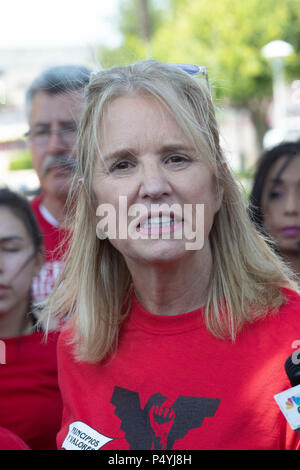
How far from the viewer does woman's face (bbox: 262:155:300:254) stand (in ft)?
10.5

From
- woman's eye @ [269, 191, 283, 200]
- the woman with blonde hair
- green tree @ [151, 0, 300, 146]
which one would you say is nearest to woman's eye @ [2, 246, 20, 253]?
→ the woman with blonde hair

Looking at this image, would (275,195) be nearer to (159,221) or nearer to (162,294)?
(162,294)

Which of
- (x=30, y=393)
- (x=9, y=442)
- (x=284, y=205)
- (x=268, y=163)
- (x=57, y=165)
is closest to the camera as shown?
(x=9, y=442)

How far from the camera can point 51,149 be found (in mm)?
3188

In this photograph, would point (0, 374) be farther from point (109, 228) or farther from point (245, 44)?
point (245, 44)

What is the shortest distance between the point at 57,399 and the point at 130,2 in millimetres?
38013

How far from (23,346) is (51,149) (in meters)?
1.08

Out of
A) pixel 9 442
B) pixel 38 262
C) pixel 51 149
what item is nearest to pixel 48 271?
pixel 38 262

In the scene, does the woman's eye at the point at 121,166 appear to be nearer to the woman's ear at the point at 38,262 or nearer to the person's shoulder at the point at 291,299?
the person's shoulder at the point at 291,299

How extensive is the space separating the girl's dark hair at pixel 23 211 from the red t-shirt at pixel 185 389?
3.23 ft

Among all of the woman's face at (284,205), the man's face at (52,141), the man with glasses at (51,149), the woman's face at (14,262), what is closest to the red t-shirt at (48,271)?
the man with glasses at (51,149)

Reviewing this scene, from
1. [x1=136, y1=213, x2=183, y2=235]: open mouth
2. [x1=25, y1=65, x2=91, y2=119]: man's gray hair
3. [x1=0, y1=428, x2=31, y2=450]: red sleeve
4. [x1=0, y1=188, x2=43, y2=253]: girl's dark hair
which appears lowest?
[x1=0, y1=428, x2=31, y2=450]: red sleeve

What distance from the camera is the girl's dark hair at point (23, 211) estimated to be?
285cm

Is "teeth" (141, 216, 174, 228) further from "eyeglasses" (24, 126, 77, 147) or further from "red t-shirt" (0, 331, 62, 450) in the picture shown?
"eyeglasses" (24, 126, 77, 147)
